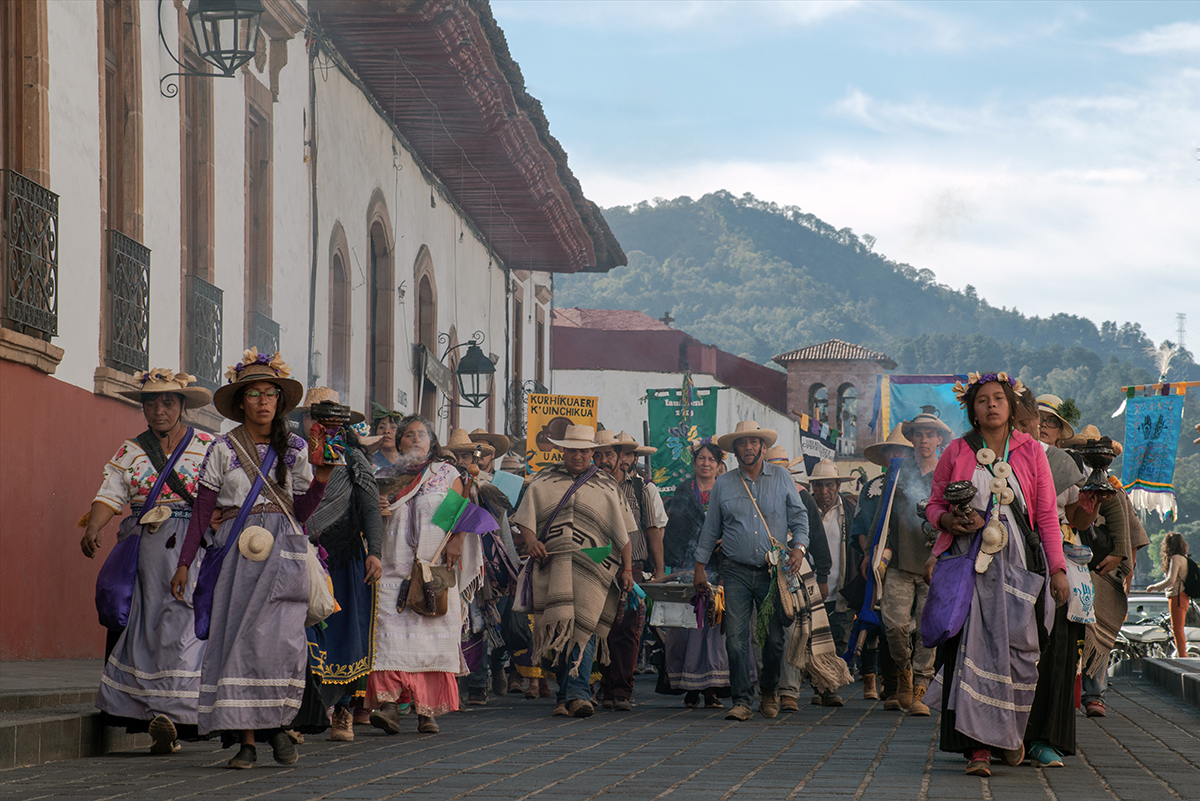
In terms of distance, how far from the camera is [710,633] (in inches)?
459

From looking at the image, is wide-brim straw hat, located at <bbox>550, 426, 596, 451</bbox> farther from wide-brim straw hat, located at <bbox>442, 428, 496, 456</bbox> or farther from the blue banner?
the blue banner

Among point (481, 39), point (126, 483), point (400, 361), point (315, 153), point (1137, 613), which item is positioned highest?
point (481, 39)

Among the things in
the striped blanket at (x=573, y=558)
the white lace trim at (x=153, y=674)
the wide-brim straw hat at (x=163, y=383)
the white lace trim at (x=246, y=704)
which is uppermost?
the wide-brim straw hat at (x=163, y=383)

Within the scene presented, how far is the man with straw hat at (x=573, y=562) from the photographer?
35.8 feet

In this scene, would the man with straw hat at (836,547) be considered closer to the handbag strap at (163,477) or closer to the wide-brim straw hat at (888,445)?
the wide-brim straw hat at (888,445)

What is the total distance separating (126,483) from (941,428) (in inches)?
228

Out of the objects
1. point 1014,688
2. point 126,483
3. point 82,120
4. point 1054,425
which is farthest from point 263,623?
point 82,120

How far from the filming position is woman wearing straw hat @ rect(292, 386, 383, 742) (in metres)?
8.62

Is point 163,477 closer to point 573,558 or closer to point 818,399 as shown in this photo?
point 573,558

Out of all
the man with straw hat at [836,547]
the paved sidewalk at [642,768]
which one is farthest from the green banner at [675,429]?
the paved sidewalk at [642,768]

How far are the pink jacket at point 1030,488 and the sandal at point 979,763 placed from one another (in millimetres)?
892

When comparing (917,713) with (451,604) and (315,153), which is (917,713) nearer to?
(451,604)

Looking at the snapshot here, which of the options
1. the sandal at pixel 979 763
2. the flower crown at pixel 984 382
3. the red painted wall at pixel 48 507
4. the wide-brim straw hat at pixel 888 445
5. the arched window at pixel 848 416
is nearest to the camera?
the sandal at pixel 979 763

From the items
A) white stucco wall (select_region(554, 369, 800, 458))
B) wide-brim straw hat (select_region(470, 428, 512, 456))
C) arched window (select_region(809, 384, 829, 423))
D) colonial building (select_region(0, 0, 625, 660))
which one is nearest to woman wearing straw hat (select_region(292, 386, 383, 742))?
colonial building (select_region(0, 0, 625, 660))
